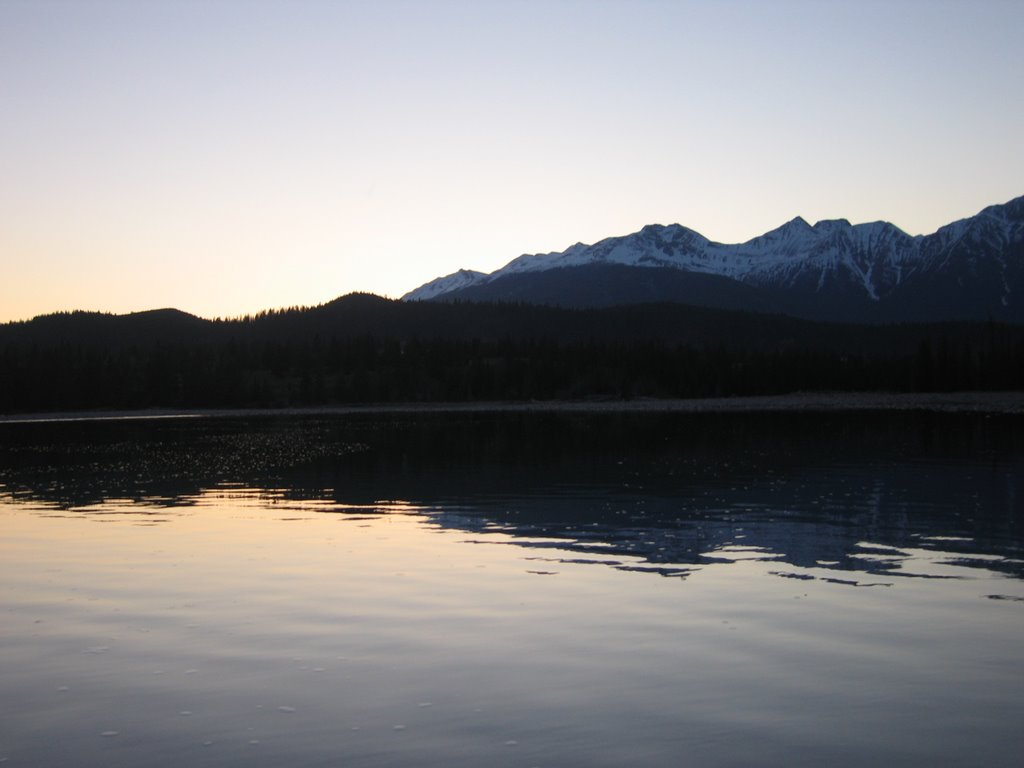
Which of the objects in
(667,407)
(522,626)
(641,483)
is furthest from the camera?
(667,407)

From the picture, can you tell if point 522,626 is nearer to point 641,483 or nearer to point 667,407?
point 641,483

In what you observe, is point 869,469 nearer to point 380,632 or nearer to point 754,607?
point 754,607

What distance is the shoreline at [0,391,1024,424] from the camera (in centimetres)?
13900

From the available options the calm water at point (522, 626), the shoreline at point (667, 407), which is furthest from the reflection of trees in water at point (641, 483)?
the shoreline at point (667, 407)

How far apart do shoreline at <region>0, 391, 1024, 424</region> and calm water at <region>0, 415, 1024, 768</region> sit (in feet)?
335

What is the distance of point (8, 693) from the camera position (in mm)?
13648

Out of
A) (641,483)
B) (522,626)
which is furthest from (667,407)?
(522,626)

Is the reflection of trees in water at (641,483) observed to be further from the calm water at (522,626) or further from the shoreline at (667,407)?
the shoreline at (667,407)

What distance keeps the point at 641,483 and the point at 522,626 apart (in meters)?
25.2

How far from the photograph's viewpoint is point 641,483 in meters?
41.8

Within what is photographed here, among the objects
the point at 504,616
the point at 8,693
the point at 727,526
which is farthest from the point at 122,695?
the point at 727,526

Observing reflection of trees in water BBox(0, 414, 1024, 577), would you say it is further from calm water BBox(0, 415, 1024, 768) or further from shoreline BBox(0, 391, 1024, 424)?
shoreline BBox(0, 391, 1024, 424)

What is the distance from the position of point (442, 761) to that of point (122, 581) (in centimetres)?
1371

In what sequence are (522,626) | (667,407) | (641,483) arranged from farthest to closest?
(667,407) < (641,483) < (522,626)
